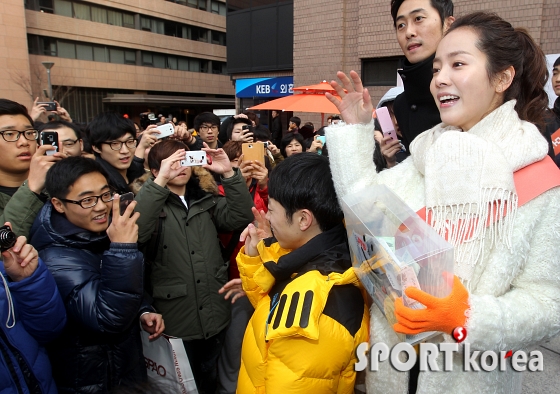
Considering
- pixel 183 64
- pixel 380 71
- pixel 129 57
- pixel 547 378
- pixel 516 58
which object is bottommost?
pixel 547 378

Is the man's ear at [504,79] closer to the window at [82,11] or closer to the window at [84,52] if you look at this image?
the window at [84,52]

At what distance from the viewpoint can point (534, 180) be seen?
3.70 ft

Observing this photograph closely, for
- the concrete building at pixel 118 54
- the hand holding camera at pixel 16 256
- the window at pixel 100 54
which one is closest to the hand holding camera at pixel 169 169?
the hand holding camera at pixel 16 256

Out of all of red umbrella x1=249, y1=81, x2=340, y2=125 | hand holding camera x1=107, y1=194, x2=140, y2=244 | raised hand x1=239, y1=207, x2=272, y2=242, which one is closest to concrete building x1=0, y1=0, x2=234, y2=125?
red umbrella x1=249, y1=81, x2=340, y2=125

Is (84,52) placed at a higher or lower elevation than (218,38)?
lower

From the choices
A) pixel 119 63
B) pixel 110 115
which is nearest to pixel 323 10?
pixel 110 115

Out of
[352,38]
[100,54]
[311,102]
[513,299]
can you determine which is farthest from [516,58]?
[100,54]

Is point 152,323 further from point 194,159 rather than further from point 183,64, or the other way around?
point 183,64

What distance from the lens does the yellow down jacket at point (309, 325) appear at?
48.3 inches

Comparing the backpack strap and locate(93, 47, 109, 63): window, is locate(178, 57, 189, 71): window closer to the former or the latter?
locate(93, 47, 109, 63): window

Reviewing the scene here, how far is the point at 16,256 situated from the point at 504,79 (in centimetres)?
191

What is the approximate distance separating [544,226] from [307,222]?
29.5 inches

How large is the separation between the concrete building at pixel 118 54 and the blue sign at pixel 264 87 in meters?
15.2

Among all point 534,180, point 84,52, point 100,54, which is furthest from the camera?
point 100,54
